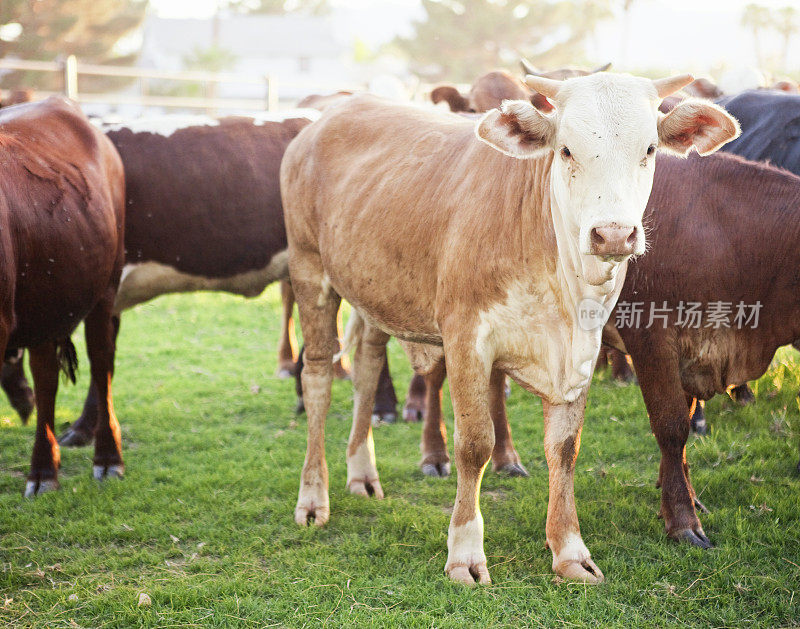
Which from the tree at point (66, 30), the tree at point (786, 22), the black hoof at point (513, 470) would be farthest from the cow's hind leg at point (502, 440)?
the tree at point (786, 22)

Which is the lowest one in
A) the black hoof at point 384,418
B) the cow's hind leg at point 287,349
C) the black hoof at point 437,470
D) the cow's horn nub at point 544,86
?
the cow's hind leg at point 287,349

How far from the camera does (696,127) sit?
3.08m

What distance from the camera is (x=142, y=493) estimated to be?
179 inches

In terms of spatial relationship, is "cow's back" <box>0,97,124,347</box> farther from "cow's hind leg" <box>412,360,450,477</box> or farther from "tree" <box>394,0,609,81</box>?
"tree" <box>394,0,609,81</box>

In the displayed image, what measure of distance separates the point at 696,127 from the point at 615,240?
2.46ft

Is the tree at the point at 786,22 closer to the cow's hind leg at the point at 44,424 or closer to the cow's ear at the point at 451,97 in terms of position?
the cow's ear at the point at 451,97

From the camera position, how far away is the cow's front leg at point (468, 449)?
10.8 feet

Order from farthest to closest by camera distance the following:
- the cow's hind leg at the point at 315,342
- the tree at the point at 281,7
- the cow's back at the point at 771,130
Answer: the tree at the point at 281,7 < the cow's back at the point at 771,130 < the cow's hind leg at the point at 315,342

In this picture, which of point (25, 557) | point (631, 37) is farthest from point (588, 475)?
point (631, 37)

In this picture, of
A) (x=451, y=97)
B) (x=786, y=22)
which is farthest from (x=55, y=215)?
(x=786, y=22)

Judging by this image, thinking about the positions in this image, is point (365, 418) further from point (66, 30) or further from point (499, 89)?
point (66, 30)

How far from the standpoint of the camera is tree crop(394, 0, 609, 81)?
33.7 meters

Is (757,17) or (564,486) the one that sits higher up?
(564,486)

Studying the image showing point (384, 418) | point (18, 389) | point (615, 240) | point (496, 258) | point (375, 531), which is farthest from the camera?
point (384, 418)
